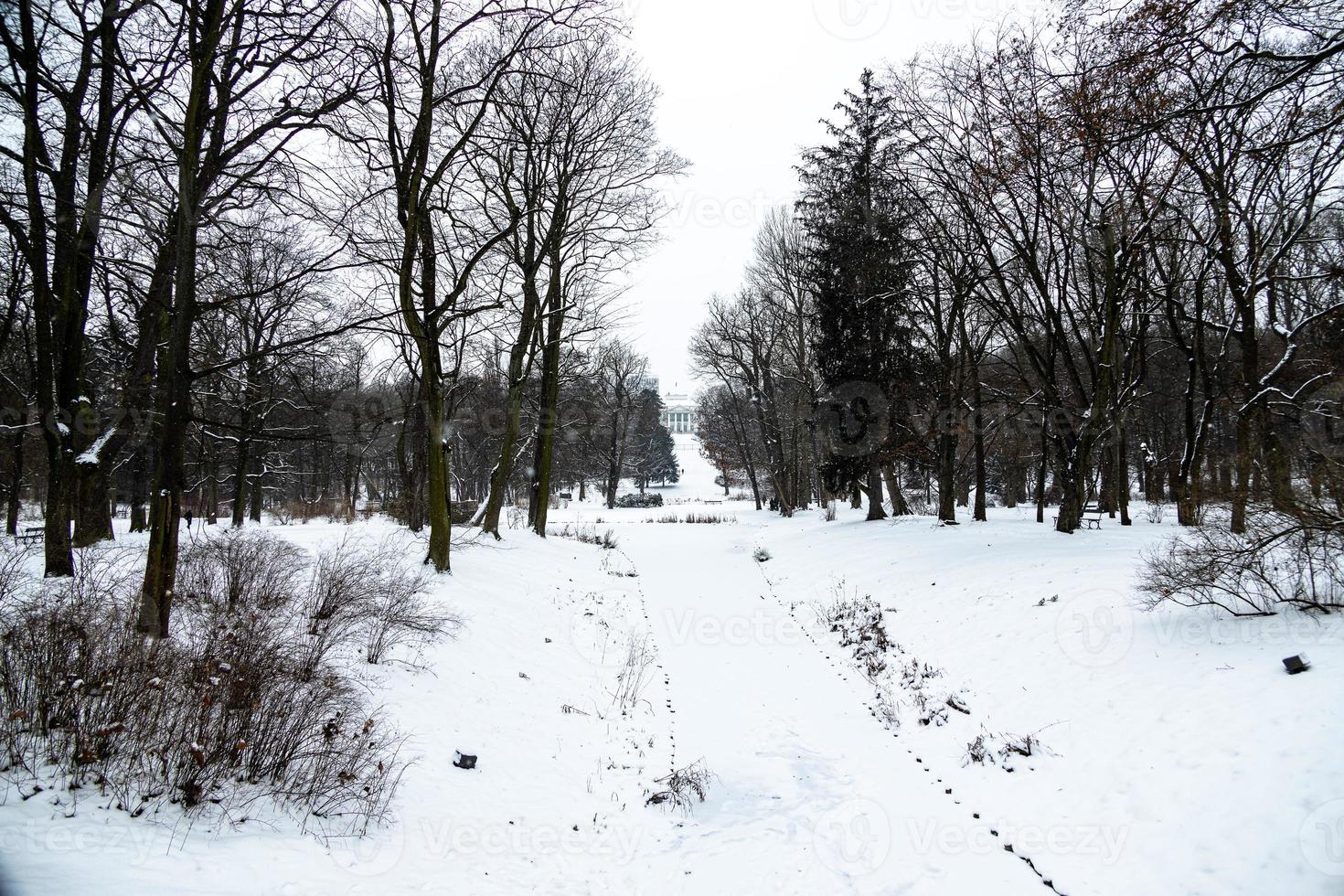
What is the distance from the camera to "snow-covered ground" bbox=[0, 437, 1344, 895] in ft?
10.5

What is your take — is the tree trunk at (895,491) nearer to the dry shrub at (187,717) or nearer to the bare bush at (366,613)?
the bare bush at (366,613)

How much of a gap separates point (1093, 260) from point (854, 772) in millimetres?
13779

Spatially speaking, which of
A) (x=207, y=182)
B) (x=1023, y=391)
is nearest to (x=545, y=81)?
(x=207, y=182)

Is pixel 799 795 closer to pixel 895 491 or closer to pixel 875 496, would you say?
pixel 875 496

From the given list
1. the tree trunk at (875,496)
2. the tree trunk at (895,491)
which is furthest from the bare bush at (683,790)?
the tree trunk at (895,491)

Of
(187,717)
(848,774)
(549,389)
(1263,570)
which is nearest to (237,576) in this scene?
(187,717)

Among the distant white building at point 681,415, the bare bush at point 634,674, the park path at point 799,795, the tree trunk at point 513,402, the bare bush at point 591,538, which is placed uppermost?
the distant white building at point 681,415

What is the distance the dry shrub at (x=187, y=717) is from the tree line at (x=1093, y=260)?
7.58 metres

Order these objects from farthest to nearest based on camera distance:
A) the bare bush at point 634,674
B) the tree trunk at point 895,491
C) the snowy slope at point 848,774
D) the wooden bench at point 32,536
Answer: the tree trunk at point 895,491 → the wooden bench at point 32,536 → the bare bush at point 634,674 → the snowy slope at point 848,774

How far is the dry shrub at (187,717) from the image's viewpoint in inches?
118

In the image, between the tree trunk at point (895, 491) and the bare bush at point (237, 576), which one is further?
the tree trunk at point (895, 491)

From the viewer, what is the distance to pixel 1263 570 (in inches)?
203

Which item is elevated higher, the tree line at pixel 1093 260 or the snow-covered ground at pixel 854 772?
the tree line at pixel 1093 260

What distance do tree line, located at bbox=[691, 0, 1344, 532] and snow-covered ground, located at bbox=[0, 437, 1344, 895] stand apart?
6.41 feet
